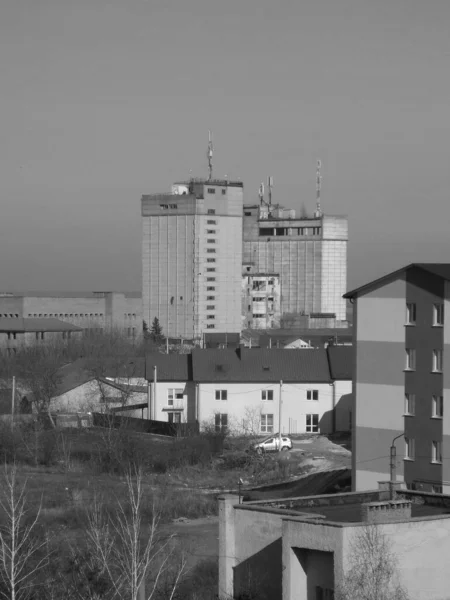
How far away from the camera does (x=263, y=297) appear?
124 meters

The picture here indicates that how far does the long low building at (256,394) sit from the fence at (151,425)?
5.84ft

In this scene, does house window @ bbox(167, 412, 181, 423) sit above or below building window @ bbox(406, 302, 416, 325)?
below

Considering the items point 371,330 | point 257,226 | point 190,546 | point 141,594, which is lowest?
point 190,546

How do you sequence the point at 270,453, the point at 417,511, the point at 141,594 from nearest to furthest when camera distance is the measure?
the point at 141,594 → the point at 417,511 → the point at 270,453

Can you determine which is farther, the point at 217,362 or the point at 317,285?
the point at 317,285

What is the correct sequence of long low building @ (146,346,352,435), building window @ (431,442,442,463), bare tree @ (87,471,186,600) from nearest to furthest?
bare tree @ (87,471,186,600)
building window @ (431,442,442,463)
long low building @ (146,346,352,435)

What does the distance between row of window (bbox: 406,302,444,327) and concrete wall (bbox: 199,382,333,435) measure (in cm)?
1429

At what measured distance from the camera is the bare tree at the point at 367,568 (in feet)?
33.9

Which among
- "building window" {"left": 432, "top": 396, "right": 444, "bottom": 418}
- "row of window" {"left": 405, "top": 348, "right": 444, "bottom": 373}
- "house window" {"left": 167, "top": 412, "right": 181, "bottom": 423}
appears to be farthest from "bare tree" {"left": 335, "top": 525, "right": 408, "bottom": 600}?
"house window" {"left": 167, "top": 412, "right": 181, "bottom": 423}

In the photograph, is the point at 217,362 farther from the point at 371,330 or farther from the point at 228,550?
the point at 228,550

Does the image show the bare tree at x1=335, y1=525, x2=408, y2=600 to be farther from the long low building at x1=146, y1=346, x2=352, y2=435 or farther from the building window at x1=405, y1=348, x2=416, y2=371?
the long low building at x1=146, y1=346, x2=352, y2=435

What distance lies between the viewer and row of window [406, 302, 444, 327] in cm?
2262

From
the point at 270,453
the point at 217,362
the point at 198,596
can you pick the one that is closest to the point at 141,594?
the point at 198,596

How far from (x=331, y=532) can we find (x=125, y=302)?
86.3m
